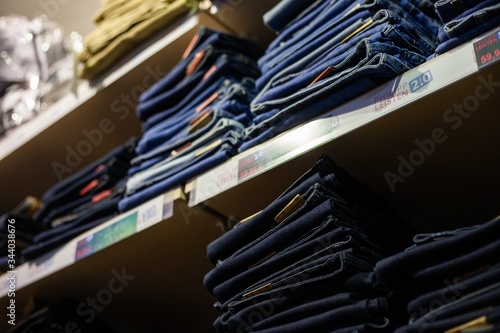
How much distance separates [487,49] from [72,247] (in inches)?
40.2

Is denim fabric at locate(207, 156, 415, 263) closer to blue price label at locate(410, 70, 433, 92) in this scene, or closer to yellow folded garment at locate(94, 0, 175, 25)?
blue price label at locate(410, 70, 433, 92)

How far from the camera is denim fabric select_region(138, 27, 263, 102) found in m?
1.45

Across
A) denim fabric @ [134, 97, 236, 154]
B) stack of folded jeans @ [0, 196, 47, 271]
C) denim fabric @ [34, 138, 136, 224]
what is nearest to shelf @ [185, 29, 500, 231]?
denim fabric @ [134, 97, 236, 154]

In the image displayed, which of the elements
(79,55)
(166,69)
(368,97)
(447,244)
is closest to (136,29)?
(166,69)

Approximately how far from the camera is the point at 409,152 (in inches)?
39.9

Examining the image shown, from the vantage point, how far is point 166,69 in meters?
1.68

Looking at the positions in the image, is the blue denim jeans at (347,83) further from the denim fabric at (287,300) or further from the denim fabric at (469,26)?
the denim fabric at (287,300)

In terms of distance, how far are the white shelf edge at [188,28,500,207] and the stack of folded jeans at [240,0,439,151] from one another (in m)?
0.02

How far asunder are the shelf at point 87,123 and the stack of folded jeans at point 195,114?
12cm

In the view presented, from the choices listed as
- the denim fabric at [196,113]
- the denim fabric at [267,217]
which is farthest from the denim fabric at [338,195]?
the denim fabric at [196,113]

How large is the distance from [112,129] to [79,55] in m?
0.24

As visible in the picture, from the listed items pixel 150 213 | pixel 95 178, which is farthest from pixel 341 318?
pixel 95 178

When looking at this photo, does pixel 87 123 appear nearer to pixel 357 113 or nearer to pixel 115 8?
pixel 115 8

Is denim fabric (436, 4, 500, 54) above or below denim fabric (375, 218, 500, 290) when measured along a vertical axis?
above
